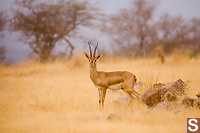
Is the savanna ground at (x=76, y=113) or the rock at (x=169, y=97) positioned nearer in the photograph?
the savanna ground at (x=76, y=113)

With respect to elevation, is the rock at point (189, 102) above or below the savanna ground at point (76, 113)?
above

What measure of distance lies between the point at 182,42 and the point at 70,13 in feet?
52.8

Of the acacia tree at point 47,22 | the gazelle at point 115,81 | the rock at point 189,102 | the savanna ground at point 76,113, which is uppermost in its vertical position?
the acacia tree at point 47,22

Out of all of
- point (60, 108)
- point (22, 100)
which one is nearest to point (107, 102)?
point (60, 108)

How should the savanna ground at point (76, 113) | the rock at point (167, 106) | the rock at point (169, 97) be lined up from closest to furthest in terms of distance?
the savanna ground at point (76, 113) < the rock at point (167, 106) < the rock at point (169, 97)

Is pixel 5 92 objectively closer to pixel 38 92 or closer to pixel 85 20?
pixel 38 92

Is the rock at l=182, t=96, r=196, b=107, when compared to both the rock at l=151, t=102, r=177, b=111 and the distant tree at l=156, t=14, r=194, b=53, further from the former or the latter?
the distant tree at l=156, t=14, r=194, b=53

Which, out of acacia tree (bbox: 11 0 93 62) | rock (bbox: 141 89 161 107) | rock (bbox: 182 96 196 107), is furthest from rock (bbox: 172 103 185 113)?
acacia tree (bbox: 11 0 93 62)

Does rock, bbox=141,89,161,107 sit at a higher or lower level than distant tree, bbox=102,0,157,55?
lower

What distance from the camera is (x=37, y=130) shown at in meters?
4.81

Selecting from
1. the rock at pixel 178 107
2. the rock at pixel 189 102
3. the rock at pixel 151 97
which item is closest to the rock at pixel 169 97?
the rock at pixel 151 97

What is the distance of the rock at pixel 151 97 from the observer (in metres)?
6.02

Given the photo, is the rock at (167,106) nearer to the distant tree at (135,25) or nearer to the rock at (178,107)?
the rock at (178,107)

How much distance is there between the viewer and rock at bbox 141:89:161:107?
6.02 m
